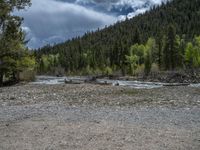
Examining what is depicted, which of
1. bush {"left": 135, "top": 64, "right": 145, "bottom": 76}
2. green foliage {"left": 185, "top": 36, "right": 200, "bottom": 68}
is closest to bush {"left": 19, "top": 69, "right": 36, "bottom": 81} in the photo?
green foliage {"left": 185, "top": 36, "right": 200, "bottom": 68}

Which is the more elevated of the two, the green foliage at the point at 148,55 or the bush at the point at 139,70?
the green foliage at the point at 148,55

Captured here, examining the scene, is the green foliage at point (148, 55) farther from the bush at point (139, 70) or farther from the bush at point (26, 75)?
the bush at point (26, 75)

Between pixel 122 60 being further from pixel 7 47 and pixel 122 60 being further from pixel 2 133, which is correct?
pixel 2 133

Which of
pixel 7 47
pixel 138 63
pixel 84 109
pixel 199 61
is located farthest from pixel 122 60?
pixel 84 109

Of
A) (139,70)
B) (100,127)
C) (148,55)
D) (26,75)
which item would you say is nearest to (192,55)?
(139,70)

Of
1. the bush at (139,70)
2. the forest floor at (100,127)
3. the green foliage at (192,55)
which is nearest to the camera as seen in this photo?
the forest floor at (100,127)

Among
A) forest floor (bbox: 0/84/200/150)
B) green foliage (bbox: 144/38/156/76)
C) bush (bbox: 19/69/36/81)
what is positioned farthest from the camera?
green foliage (bbox: 144/38/156/76)

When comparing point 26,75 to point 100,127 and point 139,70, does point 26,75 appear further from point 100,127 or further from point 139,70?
point 139,70

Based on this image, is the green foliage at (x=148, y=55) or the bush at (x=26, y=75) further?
the green foliage at (x=148, y=55)

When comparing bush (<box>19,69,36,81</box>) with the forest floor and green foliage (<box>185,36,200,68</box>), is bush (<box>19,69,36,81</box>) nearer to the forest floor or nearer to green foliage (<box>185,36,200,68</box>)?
the forest floor

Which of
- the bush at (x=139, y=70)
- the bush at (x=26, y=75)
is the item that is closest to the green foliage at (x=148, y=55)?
the bush at (x=139, y=70)

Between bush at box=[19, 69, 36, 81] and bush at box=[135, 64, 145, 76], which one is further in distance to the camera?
bush at box=[135, 64, 145, 76]

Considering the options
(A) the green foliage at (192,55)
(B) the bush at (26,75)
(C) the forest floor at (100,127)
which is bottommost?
(C) the forest floor at (100,127)

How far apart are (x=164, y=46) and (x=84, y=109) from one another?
318 ft
